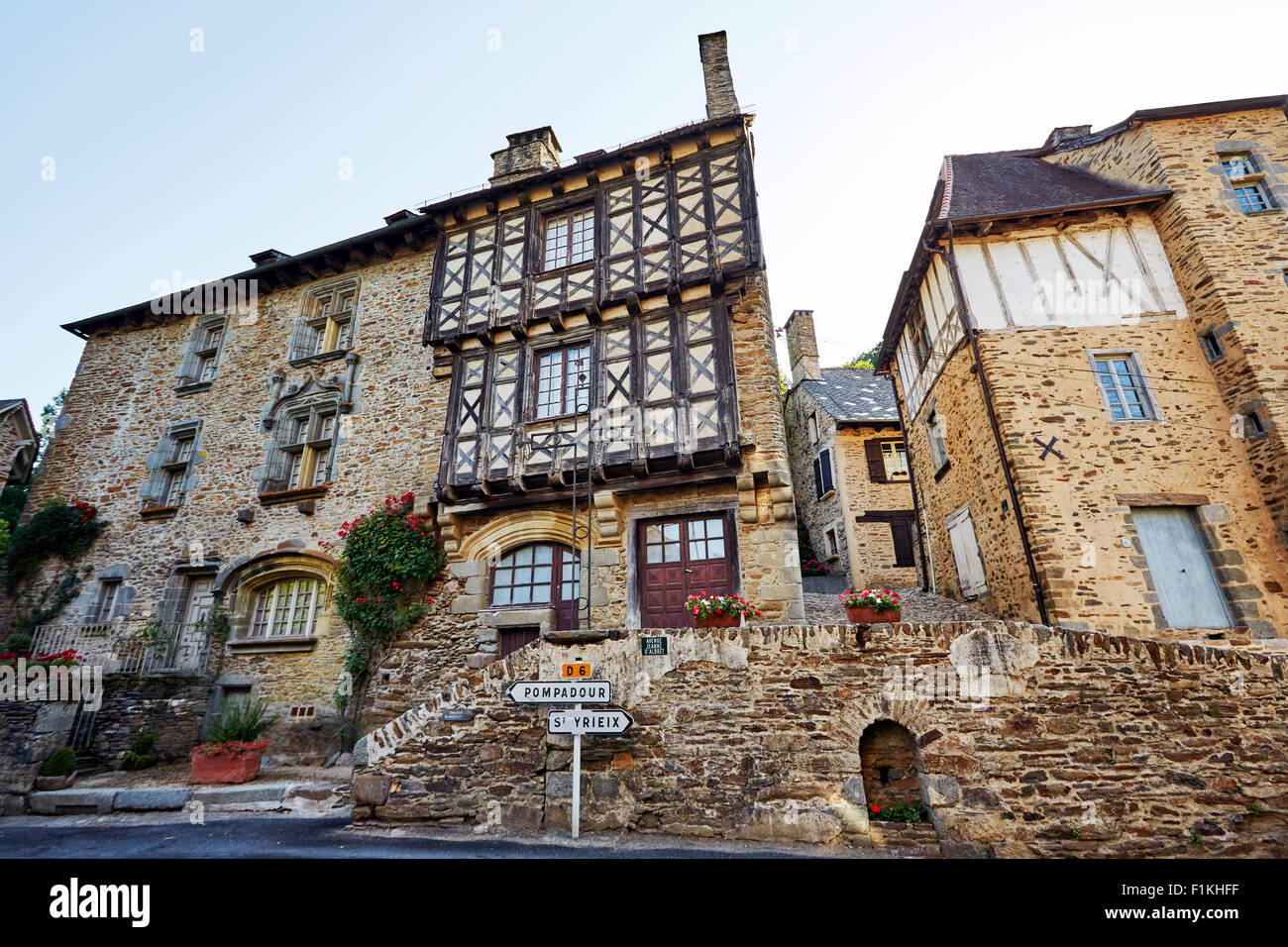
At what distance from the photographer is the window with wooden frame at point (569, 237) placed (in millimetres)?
9906

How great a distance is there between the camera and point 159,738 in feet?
29.5

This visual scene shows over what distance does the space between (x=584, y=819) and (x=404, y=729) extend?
6.78 feet

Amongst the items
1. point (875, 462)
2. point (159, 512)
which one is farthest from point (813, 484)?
point (159, 512)

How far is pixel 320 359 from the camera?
11641mm

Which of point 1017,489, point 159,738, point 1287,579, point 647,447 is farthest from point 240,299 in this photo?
point 1287,579

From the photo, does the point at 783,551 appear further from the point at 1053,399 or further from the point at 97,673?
the point at 97,673

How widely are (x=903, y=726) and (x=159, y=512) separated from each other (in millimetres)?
13809

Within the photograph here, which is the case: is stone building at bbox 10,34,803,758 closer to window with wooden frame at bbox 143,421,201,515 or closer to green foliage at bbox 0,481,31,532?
window with wooden frame at bbox 143,421,201,515

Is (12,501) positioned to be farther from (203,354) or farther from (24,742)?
(24,742)

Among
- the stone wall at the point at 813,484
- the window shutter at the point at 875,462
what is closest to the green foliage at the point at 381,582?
the stone wall at the point at 813,484

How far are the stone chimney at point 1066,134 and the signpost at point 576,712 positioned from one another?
46.5 ft

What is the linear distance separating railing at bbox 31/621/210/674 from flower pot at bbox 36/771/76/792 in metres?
2.10

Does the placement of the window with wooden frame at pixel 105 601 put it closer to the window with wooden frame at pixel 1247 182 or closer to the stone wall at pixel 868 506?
the stone wall at pixel 868 506
